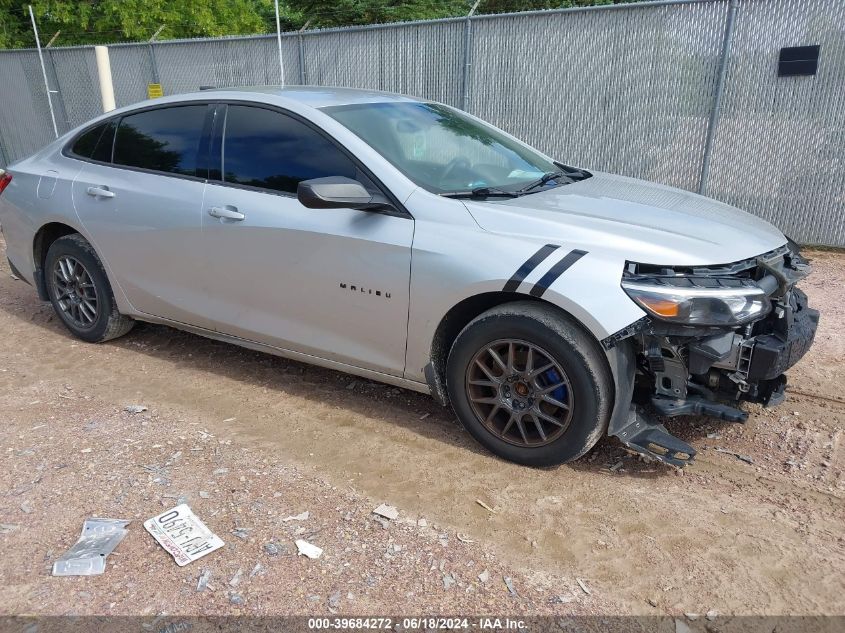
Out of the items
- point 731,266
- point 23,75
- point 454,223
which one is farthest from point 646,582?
point 23,75

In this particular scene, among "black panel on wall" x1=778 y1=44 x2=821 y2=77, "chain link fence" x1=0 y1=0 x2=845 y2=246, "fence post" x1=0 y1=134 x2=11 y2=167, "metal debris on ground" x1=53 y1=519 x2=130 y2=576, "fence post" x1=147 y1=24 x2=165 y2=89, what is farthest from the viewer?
"fence post" x1=0 y1=134 x2=11 y2=167

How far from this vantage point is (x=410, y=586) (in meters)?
2.55

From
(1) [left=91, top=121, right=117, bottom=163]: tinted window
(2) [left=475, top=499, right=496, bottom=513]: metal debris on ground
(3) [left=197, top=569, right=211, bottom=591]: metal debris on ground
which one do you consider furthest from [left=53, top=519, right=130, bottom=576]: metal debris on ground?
(1) [left=91, top=121, right=117, bottom=163]: tinted window

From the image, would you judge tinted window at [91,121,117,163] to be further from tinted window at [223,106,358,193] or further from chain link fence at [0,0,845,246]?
chain link fence at [0,0,845,246]

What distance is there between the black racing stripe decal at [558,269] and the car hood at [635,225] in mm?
53

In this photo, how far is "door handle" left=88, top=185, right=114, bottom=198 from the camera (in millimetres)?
4535

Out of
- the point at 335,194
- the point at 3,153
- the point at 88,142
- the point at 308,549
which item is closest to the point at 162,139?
the point at 88,142

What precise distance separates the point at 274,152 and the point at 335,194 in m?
0.79

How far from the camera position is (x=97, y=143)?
4.79 metres

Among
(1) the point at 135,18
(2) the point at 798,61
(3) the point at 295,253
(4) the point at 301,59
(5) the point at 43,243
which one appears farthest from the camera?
(1) the point at 135,18

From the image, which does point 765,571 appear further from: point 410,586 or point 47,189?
point 47,189

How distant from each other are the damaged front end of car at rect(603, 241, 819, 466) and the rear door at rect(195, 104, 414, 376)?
117cm

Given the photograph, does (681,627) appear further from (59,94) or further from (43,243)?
(59,94)

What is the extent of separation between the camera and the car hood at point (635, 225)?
303 cm
